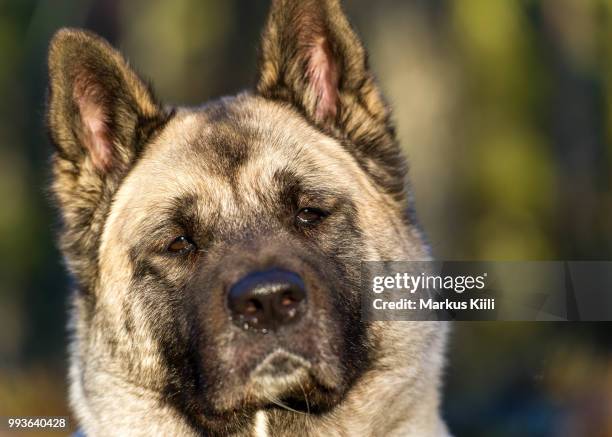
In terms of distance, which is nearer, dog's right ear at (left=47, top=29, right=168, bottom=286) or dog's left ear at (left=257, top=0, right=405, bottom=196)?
dog's right ear at (left=47, top=29, right=168, bottom=286)

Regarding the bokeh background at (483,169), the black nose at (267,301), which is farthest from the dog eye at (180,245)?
the bokeh background at (483,169)

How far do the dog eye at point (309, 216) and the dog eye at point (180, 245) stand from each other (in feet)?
1.36

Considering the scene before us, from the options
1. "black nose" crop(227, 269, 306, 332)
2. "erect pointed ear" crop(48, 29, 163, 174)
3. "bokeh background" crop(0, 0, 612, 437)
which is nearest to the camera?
"black nose" crop(227, 269, 306, 332)

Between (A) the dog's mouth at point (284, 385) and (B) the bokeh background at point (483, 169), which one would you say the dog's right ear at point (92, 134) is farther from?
(B) the bokeh background at point (483, 169)

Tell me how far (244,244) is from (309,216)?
12.6 inches

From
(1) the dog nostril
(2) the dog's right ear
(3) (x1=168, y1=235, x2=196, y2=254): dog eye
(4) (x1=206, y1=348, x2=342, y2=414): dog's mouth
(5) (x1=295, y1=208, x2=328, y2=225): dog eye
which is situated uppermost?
(2) the dog's right ear

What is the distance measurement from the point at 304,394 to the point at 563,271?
1633 mm

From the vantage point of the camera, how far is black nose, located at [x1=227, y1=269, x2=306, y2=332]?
8.59 ft

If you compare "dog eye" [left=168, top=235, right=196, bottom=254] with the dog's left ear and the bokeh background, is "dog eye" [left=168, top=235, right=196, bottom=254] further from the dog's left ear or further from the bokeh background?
the bokeh background

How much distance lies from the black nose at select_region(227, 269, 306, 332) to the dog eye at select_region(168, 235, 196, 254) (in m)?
0.41

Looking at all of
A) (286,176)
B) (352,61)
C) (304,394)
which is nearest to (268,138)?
(286,176)

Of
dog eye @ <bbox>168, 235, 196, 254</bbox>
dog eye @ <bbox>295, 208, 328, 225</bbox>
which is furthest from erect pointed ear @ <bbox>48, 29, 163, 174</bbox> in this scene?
dog eye @ <bbox>295, 208, 328, 225</bbox>

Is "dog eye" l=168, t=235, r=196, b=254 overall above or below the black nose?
above

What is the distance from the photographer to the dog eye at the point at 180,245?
3031mm
